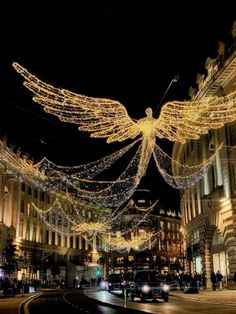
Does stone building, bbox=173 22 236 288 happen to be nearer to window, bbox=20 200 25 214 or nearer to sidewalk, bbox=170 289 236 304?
sidewalk, bbox=170 289 236 304

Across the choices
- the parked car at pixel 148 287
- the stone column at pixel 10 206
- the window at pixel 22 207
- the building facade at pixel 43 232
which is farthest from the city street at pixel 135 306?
the window at pixel 22 207

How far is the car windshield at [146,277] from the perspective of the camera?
1254 inches

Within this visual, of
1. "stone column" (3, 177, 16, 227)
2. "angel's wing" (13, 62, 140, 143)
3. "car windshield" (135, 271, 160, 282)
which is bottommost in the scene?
"car windshield" (135, 271, 160, 282)

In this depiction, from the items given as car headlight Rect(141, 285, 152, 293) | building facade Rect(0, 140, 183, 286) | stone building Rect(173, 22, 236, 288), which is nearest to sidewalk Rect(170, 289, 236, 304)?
car headlight Rect(141, 285, 152, 293)

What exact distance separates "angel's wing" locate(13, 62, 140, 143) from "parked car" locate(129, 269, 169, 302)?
13.5 metres

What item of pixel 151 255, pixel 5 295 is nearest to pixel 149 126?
pixel 5 295

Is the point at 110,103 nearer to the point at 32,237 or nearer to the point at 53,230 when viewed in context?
the point at 32,237

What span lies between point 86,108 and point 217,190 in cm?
2436

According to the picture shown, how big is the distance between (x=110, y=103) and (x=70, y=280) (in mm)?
74323

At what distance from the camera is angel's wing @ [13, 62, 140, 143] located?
1702 cm

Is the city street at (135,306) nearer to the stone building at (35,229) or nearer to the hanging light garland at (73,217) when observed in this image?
the stone building at (35,229)

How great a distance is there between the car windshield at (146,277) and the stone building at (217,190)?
7.25 m

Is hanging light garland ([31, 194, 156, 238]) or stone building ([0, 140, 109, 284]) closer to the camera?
stone building ([0, 140, 109, 284])

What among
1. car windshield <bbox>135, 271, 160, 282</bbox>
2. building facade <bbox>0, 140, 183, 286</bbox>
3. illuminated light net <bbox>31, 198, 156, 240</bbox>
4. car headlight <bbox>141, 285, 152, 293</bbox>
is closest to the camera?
car headlight <bbox>141, 285, 152, 293</bbox>
